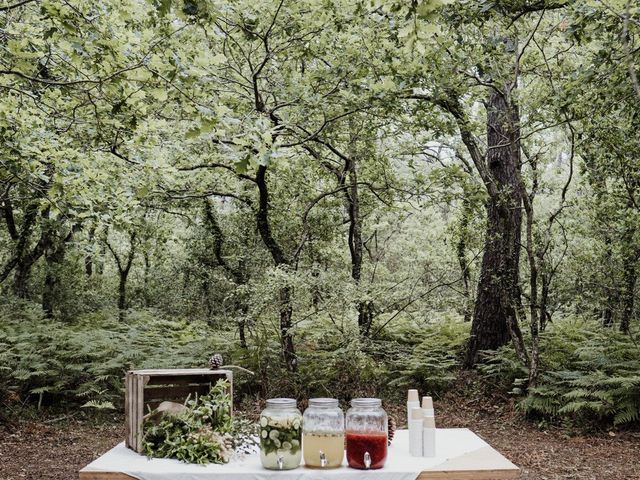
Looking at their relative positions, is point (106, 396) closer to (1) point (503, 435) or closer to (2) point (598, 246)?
(1) point (503, 435)

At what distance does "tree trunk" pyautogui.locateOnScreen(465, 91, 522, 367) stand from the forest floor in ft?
3.49

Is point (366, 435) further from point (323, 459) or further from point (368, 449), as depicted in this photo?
point (323, 459)

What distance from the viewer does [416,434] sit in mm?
2770

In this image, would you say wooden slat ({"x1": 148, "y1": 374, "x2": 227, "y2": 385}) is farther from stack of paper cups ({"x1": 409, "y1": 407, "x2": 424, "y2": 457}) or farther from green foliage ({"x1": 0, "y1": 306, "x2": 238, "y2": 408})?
green foliage ({"x1": 0, "y1": 306, "x2": 238, "y2": 408})

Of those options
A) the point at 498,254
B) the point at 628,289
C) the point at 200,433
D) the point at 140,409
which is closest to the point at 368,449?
the point at 200,433

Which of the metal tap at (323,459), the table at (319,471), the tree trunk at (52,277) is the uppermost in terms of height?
the tree trunk at (52,277)

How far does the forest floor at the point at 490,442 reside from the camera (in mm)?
5805

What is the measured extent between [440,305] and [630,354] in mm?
2571

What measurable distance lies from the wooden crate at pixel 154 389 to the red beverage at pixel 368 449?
2.50ft

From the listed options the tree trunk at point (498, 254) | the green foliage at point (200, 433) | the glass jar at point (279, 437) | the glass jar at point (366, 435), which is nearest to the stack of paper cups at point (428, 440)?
the glass jar at point (366, 435)

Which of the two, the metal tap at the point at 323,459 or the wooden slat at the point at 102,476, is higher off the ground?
the metal tap at the point at 323,459

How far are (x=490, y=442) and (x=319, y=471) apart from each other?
16.2ft

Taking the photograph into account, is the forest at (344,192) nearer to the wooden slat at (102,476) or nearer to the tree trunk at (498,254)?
the tree trunk at (498,254)

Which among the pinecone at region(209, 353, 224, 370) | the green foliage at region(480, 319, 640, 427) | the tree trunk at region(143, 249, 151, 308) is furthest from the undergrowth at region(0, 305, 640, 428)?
the pinecone at region(209, 353, 224, 370)
